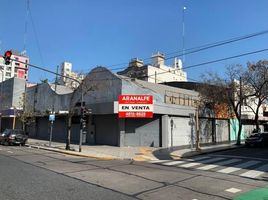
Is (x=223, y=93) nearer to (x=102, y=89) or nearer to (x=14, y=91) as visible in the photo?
(x=102, y=89)

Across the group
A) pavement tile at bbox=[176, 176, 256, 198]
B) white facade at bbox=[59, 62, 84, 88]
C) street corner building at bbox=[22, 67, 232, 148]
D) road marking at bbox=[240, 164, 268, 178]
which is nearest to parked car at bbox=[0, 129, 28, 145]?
street corner building at bbox=[22, 67, 232, 148]

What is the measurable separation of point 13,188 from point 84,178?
300cm

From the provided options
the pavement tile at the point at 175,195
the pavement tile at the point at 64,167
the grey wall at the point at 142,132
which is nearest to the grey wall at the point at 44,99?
the grey wall at the point at 142,132

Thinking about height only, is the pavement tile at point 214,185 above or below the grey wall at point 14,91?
below

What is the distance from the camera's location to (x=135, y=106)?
29422 millimetres

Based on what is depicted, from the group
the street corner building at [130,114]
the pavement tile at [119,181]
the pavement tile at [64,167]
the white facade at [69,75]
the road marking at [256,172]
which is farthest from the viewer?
the white facade at [69,75]

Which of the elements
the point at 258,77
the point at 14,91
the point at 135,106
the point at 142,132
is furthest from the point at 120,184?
the point at 14,91

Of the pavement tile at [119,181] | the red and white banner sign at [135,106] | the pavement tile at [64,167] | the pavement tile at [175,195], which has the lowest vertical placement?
the pavement tile at [175,195]

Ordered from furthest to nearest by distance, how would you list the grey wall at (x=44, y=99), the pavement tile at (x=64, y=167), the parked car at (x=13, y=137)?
1. the grey wall at (x=44, y=99)
2. the parked car at (x=13, y=137)
3. the pavement tile at (x=64, y=167)

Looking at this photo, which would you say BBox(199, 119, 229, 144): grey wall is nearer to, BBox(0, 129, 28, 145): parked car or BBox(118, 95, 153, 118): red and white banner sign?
BBox(118, 95, 153, 118): red and white banner sign

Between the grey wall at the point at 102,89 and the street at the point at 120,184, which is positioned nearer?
the street at the point at 120,184

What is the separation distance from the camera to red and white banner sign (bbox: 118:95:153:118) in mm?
29266

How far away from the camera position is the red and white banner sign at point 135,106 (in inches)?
1152

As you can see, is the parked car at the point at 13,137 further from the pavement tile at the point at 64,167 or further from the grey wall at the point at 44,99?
the pavement tile at the point at 64,167
